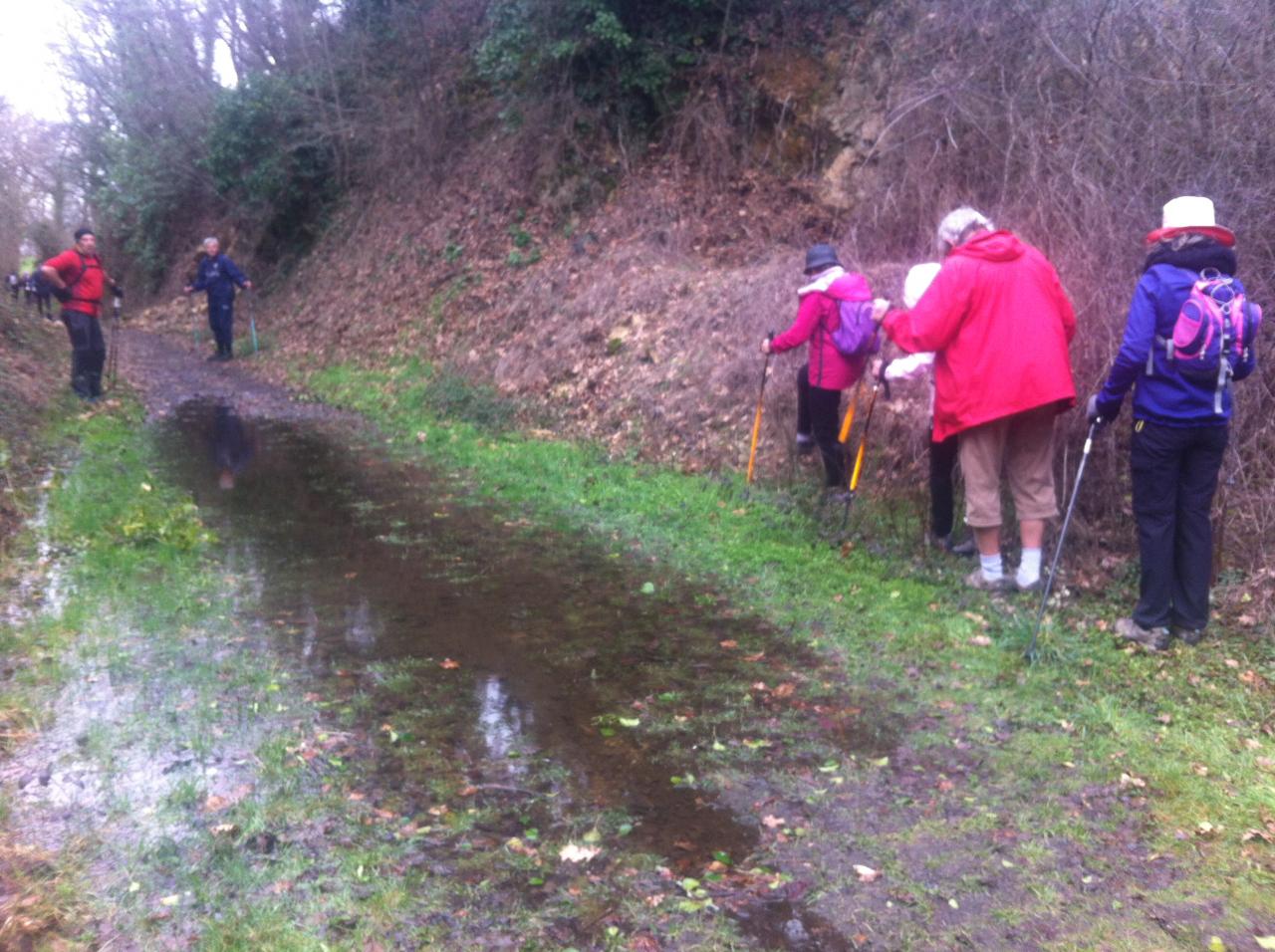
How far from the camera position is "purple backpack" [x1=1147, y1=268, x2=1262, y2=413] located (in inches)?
220

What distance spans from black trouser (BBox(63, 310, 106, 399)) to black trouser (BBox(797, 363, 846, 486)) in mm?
9079

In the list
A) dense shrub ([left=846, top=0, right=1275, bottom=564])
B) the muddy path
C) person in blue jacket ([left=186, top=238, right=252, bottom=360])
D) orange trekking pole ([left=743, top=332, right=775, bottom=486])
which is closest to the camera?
the muddy path

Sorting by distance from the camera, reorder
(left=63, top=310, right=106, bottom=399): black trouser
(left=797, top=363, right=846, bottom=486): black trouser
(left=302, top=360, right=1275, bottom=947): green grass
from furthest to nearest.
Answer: (left=63, top=310, right=106, bottom=399): black trouser < (left=797, top=363, right=846, bottom=486): black trouser < (left=302, top=360, right=1275, bottom=947): green grass

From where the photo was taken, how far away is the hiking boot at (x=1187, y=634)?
589 cm

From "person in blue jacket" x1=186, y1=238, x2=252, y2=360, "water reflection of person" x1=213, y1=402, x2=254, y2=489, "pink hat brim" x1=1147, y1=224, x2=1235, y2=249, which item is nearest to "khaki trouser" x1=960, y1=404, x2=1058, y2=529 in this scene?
"pink hat brim" x1=1147, y1=224, x2=1235, y2=249

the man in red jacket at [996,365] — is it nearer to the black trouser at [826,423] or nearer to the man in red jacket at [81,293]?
the black trouser at [826,423]

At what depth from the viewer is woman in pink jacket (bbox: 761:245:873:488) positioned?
854cm

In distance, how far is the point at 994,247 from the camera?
6555 millimetres

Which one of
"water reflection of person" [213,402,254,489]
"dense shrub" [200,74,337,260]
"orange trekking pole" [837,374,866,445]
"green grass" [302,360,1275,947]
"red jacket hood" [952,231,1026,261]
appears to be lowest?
"green grass" [302,360,1275,947]

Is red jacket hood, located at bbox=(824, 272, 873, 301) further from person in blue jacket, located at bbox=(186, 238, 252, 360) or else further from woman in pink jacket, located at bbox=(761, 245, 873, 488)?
person in blue jacket, located at bbox=(186, 238, 252, 360)

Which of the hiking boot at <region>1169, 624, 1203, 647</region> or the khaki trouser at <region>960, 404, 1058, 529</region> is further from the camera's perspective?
the khaki trouser at <region>960, 404, 1058, 529</region>

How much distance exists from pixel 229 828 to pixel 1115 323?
5947 mm

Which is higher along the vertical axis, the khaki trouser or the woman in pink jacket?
the woman in pink jacket

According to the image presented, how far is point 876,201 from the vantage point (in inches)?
483
